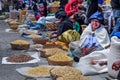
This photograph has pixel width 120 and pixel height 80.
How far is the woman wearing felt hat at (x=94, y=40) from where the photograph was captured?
264 inches

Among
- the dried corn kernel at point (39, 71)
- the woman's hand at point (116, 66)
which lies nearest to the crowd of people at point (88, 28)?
the woman's hand at point (116, 66)

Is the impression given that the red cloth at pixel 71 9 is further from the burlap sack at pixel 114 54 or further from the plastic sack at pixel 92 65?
the burlap sack at pixel 114 54

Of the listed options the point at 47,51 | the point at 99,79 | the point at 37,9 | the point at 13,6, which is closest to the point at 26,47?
the point at 47,51

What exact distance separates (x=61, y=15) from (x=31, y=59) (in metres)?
3.18

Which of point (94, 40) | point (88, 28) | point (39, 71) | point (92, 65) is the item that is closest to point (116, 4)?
point (88, 28)

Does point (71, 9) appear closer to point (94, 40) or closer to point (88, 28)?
point (88, 28)

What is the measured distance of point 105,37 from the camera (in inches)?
266

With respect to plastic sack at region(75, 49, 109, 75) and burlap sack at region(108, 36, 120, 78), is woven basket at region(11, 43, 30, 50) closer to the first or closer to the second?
plastic sack at region(75, 49, 109, 75)

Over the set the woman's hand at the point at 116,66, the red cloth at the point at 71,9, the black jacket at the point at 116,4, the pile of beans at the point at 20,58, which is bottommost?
the pile of beans at the point at 20,58

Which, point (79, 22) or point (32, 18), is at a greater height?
point (79, 22)

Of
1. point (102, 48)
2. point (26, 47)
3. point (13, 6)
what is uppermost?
point (102, 48)

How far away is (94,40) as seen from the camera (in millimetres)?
6773

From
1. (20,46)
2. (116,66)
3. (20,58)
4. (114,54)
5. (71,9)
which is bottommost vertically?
(20,46)

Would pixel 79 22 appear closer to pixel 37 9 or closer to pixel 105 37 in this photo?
pixel 105 37
